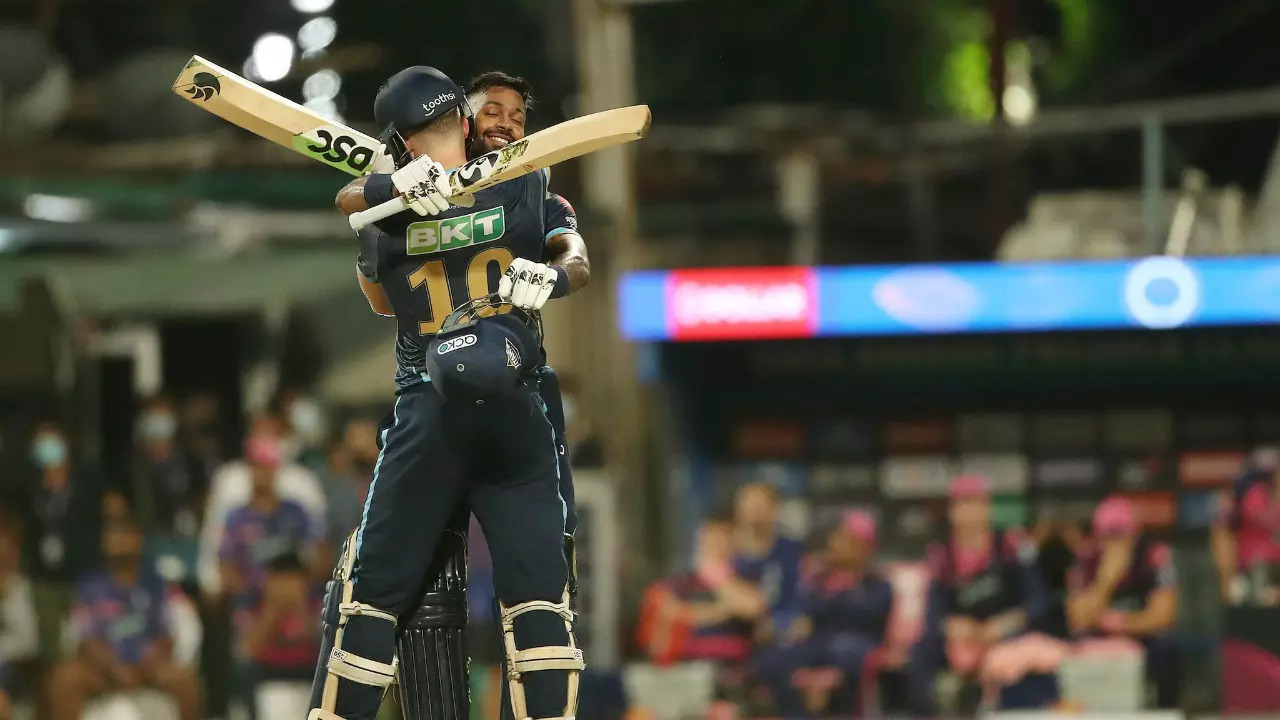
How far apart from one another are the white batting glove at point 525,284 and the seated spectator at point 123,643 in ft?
22.4

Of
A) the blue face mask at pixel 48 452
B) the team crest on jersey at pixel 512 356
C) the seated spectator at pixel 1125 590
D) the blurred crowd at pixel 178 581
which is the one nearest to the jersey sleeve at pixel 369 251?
the team crest on jersey at pixel 512 356

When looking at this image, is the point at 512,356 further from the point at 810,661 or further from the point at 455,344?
the point at 810,661

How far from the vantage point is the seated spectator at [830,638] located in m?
9.95

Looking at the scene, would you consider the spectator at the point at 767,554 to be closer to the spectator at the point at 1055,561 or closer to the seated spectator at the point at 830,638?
the seated spectator at the point at 830,638

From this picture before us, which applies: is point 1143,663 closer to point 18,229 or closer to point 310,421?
point 310,421

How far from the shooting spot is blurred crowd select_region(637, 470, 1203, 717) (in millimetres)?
9766

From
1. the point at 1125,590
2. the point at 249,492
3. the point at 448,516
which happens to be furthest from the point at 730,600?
the point at 448,516

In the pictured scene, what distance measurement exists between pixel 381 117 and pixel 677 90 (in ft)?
37.0

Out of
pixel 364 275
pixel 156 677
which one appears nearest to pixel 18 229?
pixel 156 677

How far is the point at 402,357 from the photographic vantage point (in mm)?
4816

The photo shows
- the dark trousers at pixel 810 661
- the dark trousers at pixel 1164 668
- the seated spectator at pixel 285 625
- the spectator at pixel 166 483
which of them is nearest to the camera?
the dark trousers at pixel 1164 668

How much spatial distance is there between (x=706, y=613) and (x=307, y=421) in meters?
4.31

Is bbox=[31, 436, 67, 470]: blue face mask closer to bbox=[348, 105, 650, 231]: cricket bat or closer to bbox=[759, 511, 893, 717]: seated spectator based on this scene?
bbox=[759, 511, 893, 717]: seated spectator

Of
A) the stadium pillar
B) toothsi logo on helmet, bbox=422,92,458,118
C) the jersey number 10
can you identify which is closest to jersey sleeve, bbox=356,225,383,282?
the jersey number 10
